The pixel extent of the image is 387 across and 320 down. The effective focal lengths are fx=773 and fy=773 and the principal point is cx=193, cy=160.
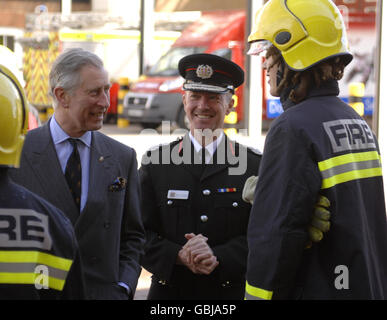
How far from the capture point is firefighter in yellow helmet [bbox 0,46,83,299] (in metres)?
2.04

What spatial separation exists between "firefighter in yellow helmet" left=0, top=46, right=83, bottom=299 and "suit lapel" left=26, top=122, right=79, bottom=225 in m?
1.04

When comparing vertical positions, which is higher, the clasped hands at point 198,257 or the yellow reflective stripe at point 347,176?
the yellow reflective stripe at point 347,176

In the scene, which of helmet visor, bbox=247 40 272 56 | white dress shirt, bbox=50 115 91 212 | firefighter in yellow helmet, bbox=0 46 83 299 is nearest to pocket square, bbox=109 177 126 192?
white dress shirt, bbox=50 115 91 212

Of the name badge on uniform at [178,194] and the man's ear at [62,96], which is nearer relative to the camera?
the man's ear at [62,96]

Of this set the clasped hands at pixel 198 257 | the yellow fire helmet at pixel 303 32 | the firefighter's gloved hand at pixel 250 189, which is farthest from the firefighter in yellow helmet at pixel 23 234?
the clasped hands at pixel 198 257

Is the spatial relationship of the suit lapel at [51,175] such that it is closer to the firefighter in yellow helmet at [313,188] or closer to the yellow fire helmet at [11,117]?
the firefighter in yellow helmet at [313,188]

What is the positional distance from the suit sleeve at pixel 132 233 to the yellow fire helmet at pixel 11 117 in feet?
4.47

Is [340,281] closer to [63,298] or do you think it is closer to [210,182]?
[63,298]

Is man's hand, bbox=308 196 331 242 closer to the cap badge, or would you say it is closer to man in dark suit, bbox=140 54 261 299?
man in dark suit, bbox=140 54 261 299

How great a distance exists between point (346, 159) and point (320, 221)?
0.25m

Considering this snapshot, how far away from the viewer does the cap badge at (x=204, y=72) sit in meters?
4.05

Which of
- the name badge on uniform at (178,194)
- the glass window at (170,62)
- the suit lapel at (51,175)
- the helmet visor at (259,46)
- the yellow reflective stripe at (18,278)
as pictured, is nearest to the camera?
the yellow reflective stripe at (18,278)

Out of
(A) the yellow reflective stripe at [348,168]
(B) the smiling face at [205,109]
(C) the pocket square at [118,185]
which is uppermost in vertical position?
(B) the smiling face at [205,109]
